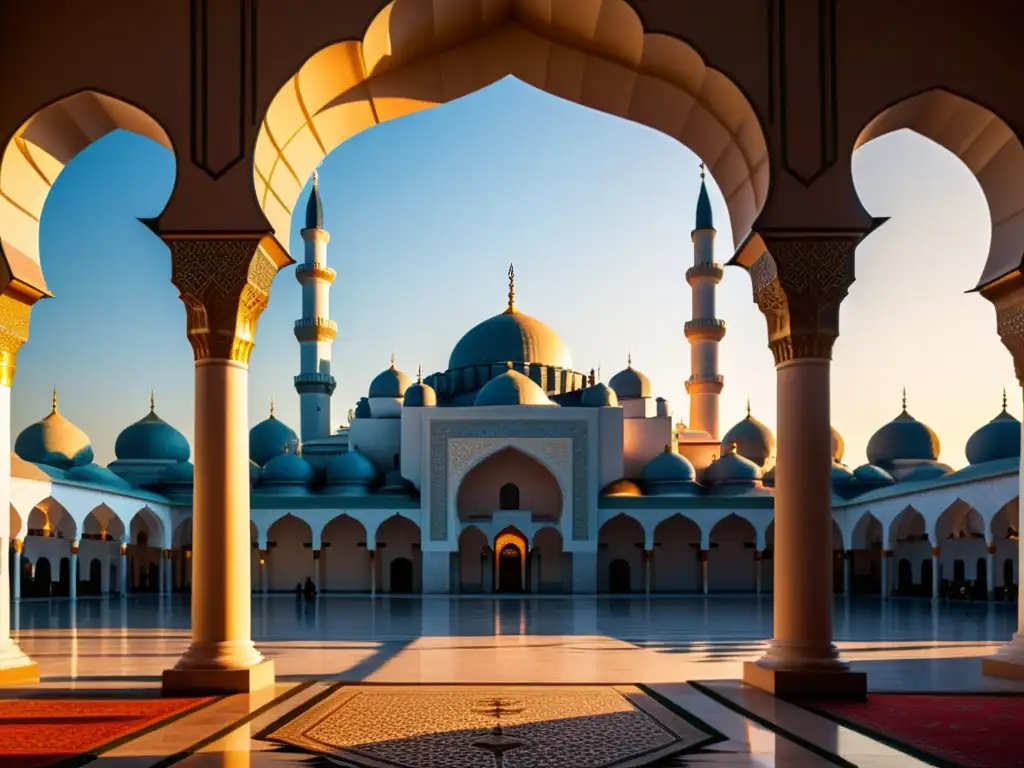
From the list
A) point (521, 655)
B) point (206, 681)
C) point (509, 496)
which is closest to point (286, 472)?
point (509, 496)

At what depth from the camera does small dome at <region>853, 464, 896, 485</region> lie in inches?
1039

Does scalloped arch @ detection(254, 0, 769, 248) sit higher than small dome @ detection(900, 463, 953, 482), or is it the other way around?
scalloped arch @ detection(254, 0, 769, 248)

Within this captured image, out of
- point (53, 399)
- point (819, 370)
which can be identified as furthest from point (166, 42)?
point (53, 399)

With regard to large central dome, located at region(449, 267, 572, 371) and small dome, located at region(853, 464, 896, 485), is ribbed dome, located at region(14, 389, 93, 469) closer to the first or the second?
large central dome, located at region(449, 267, 572, 371)

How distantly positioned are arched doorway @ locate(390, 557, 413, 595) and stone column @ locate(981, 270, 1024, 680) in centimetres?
2034

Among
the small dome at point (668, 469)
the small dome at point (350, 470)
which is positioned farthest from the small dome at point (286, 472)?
the small dome at point (668, 469)

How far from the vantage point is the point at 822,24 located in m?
5.93

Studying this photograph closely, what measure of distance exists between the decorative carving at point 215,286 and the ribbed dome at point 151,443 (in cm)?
2348

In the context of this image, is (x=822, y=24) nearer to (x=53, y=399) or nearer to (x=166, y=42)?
(x=166, y=42)

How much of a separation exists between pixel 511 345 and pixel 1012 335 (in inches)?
959

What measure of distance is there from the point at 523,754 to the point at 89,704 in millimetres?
2449

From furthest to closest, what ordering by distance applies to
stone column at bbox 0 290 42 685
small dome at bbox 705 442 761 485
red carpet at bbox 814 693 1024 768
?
small dome at bbox 705 442 761 485, stone column at bbox 0 290 42 685, red carpet at bbox 814 693 1024 768

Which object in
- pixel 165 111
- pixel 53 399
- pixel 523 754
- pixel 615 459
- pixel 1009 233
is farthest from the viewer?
pixel 53 399

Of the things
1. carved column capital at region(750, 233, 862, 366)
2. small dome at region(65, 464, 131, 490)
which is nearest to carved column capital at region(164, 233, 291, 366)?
carved column capital at region(750, 233, 862, 366)
